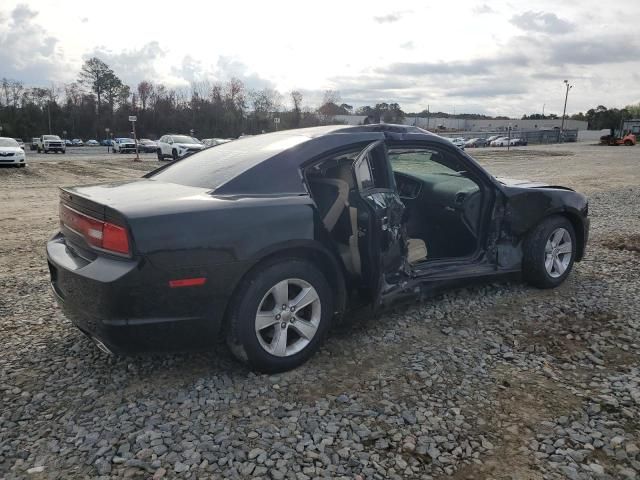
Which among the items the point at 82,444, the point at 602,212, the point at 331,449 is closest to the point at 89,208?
the point at 82,444

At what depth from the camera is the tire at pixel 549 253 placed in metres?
4.50

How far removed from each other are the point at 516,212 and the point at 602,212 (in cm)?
658

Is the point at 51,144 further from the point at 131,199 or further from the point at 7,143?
the point at 131,199

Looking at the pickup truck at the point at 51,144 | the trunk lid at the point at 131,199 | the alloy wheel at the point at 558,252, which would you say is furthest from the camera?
the pickup truck at the point at 51,144

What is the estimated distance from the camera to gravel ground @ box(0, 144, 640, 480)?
91.6 inches

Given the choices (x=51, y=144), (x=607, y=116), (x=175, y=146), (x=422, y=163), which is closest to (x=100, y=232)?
(x=422, y=163)

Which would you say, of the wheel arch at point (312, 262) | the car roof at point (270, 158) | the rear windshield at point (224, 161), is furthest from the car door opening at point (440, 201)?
the wheel arch at point (312, 262)

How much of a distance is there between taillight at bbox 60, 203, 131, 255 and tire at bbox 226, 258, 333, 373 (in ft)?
2.30

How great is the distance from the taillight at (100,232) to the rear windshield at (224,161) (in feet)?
2.23

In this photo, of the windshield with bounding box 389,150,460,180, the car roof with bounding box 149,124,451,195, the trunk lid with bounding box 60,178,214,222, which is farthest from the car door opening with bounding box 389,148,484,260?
the trunk lid with bounding box 60,178,214,222

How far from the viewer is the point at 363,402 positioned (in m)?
2.82

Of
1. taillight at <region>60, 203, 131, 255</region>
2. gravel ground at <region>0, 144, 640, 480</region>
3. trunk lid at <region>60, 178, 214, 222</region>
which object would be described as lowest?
gravel ground at <region>0, 144, 640, 480</region>

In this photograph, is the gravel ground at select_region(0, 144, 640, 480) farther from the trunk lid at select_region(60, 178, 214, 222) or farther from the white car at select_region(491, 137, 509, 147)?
the white car at select_region(491, 137, 509, 147)

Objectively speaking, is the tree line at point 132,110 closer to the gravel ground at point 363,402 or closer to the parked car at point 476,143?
the parked car at point 476,143
